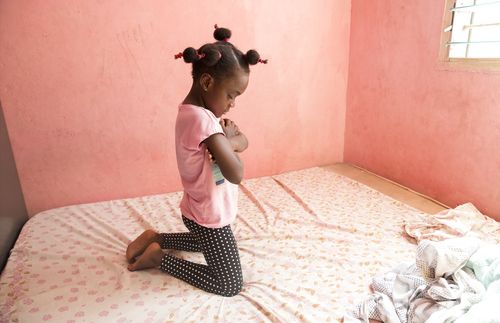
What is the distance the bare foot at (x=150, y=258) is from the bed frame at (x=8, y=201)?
0.61 metres

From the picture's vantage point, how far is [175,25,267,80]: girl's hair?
1.09m

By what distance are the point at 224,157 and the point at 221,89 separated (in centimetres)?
23

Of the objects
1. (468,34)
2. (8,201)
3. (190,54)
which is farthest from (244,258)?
(468,34)

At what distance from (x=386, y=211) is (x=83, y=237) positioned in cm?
157

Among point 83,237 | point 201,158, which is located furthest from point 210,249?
point 83,237

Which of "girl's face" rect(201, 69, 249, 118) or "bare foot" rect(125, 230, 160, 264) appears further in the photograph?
"bare foot" rect(125, 230, 160, 264)

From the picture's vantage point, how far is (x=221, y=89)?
1173mm

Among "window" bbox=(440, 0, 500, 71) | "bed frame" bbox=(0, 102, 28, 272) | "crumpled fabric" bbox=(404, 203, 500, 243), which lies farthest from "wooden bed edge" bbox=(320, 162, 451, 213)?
"bed frame" bbox=(0, 102, 28, 272)

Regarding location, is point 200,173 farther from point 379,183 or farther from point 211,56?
point 379,183

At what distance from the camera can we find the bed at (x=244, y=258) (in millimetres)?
1212

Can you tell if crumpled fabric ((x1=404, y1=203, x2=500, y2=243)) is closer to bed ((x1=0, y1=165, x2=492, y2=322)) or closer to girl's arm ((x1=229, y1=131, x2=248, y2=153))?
bed ((x1=0, y1=165, x2=492, y2=322))

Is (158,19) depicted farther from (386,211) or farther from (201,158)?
(386,211)

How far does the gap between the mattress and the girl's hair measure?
0.79 m

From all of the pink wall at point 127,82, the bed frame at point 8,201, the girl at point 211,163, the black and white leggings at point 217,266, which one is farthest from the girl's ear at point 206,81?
the bed frame at point 8,201
